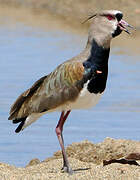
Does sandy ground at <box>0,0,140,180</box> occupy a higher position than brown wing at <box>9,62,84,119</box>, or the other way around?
brown wing at <box>9,62,84,119</box>

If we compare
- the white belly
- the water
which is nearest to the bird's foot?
the white belly

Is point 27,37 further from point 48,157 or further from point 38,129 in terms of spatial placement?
point 48,157

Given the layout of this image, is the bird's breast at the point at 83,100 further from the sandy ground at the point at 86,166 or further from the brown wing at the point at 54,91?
the sandy ground at the point at 86,166

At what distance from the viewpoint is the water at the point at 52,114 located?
11.4 meters

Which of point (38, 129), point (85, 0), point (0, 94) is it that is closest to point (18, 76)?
point (0, 94)

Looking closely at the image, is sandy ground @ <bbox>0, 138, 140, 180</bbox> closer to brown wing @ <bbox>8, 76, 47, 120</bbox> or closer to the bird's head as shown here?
brown wing @ <bbox>8, 76, 47, 120</bbox>

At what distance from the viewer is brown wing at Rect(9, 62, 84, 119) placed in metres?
8.98

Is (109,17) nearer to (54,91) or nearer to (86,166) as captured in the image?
(54,91)

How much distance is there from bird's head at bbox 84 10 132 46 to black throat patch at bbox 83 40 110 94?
0.08 m

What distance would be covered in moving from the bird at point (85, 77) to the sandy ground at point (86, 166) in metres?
0.32

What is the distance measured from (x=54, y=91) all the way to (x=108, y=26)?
830 mm

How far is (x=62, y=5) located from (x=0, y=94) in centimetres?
1231

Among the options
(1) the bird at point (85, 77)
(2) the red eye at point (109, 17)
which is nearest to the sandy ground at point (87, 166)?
(1) the bird at point (85, 77)

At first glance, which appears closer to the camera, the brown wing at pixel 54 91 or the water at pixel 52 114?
the brown wing at pixel 54 91
